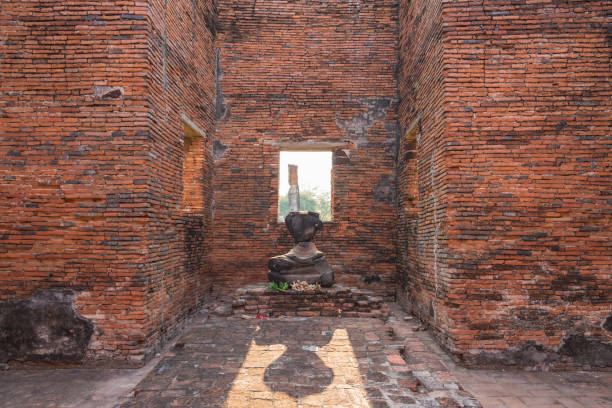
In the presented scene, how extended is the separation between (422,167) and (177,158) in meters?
4.27

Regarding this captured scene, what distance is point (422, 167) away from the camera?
19.2 feet

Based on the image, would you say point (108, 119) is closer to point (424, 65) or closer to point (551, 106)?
point (424, 65)

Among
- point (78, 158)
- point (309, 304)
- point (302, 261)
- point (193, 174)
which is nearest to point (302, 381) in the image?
point (309, 304)

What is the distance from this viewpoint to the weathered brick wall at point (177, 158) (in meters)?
4.67

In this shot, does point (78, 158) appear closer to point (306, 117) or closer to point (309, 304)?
point (309, 304)

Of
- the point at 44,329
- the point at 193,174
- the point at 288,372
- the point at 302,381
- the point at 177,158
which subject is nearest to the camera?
the point at 302,381

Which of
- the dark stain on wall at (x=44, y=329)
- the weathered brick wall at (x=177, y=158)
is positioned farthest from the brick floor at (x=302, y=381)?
the weathered brick wall at (x=177, y=158)

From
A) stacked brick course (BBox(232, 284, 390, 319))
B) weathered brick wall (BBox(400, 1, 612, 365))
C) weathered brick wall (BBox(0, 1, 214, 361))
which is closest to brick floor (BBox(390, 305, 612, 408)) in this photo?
weathered brick wall (BBox(400, 1, 612, 365))

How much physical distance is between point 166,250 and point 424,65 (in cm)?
533

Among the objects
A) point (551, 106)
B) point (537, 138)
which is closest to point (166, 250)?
point (537, 138)

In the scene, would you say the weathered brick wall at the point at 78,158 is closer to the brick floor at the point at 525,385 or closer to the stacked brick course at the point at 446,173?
the stacked brick course at the point at 446,173

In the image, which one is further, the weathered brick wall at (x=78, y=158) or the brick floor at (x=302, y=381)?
the weathered brick wall at (x=78, y=158)

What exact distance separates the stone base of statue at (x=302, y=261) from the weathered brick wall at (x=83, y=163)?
272 centimetres

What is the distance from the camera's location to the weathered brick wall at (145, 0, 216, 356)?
4.67 meters
